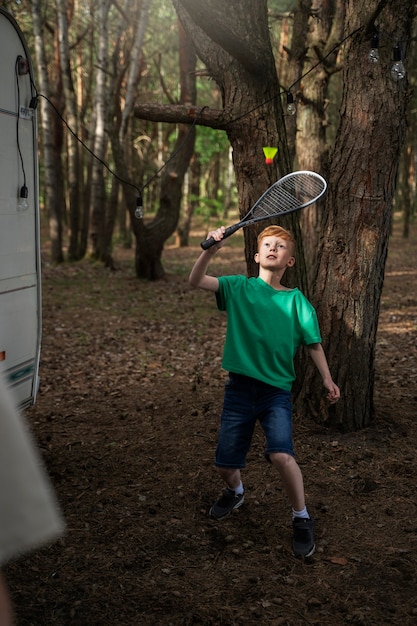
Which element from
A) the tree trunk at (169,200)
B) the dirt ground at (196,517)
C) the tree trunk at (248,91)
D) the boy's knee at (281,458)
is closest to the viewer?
the dirt ground at (196,517)

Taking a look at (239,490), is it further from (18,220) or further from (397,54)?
(397,54)

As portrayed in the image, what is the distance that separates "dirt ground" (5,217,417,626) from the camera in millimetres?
3389

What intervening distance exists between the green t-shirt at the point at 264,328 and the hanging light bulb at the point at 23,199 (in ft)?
5.39

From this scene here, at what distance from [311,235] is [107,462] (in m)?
6.89

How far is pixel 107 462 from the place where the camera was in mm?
5184

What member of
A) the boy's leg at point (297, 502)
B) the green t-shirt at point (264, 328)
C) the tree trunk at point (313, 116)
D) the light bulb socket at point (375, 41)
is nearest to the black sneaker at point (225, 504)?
the boy's leg at point (297, 502)

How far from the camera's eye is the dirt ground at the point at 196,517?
339 cm

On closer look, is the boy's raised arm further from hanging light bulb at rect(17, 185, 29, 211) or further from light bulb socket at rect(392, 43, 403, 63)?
light bulb socket at rect(392, 43, 403, 63)

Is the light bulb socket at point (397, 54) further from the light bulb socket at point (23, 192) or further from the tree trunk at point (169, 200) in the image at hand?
the tree trunk at point (169, 200)

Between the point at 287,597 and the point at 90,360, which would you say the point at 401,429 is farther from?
the point at 90,360

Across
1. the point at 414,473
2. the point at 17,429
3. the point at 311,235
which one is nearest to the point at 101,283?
the point at 311,235

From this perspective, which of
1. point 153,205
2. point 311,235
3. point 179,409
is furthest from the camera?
point 153,205

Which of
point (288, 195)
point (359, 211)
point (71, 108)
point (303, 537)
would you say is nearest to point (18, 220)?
point (288, 195)

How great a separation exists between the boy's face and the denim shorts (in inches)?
26.4
